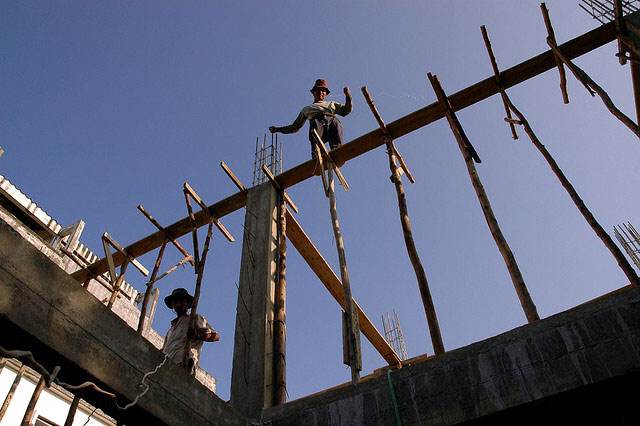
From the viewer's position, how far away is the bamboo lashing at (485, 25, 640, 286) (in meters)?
4.62

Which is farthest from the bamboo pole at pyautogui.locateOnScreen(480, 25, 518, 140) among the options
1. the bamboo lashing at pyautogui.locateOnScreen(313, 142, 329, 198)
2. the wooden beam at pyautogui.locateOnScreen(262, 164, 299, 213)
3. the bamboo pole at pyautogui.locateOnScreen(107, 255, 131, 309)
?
the bamboo pole at pyautogui.locateOnScreen(107, 255, 131, 309)

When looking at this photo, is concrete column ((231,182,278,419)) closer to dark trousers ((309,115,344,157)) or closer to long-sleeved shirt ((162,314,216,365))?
long-sleeved shirt ((162,314,216,365))

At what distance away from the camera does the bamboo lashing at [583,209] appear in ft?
15.2

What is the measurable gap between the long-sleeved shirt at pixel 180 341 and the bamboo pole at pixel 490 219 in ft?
11.5

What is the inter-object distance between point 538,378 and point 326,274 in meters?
5.47

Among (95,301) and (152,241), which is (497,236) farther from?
(152,241)

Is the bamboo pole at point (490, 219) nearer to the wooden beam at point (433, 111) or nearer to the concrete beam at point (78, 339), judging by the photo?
the wooden beam at point (433, 111)

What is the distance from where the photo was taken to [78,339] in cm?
326

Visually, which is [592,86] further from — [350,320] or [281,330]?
[281,330]

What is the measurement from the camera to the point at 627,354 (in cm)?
340

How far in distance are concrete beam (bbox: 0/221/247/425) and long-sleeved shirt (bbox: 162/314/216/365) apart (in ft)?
7.22

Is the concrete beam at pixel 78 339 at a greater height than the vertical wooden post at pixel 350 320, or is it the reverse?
the vertical wooden post at pixel 350 320

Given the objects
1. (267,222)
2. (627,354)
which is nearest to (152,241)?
(267,222)

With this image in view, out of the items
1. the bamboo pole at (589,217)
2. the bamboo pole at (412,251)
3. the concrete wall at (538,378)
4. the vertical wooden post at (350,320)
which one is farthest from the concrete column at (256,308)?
the bamboo pole at (589,217)
